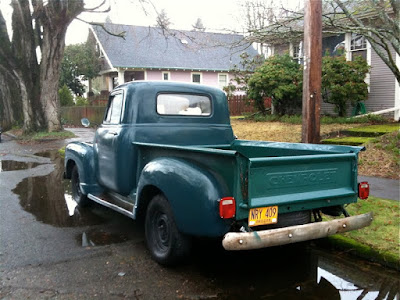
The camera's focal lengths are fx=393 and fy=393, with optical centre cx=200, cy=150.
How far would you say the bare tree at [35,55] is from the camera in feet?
59.0

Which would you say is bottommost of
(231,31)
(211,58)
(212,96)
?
(212,96)

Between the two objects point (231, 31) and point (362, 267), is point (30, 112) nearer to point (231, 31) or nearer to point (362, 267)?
point (231, 31)

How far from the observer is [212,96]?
5910 millimetres

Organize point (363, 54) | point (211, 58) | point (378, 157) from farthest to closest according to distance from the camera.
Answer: point (211, 58)
point (363, 54)
point (378, 157)

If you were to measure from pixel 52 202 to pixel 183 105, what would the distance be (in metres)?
3.28

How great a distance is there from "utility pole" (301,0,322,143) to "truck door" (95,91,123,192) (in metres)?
2.84

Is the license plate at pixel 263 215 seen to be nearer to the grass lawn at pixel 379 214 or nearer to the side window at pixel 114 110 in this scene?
the grass lawn at pixel 379 214

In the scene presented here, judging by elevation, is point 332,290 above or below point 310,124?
below

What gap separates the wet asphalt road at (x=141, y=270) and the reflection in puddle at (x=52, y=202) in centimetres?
7

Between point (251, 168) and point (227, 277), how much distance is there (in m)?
1.30

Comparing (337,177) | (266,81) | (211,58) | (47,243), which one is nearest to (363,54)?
(266,81)

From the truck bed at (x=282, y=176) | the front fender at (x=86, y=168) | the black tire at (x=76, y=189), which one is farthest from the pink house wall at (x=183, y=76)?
the truck bed at (x=282, y=176)

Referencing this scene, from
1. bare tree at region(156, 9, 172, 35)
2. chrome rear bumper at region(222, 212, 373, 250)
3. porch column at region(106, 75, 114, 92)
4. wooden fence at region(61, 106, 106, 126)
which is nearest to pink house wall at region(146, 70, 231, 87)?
porch column at region(106, 75, 114, 92)

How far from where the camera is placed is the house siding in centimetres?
1446
